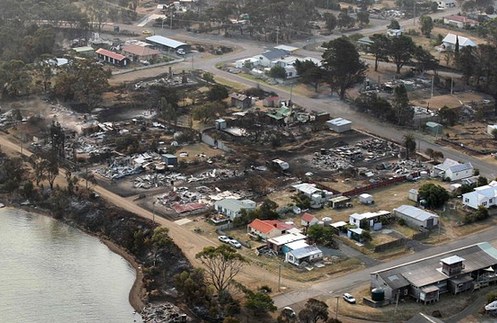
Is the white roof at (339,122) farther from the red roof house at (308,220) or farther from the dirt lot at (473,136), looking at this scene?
the red roof house at (308,220)

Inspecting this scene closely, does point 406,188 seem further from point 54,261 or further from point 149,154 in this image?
point 54,261

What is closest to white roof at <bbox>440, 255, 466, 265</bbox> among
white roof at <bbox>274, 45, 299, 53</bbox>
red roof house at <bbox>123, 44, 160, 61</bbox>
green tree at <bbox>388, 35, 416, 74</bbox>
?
green tree at <bbox>388, 35, 416, 74</bbox>

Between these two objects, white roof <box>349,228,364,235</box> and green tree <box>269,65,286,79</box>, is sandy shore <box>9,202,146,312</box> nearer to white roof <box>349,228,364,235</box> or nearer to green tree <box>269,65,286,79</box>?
white roof <box>349,228,364,235</box>

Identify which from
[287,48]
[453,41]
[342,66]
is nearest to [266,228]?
[342,66]

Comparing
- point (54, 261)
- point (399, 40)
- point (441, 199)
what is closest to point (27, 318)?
point (54, 261)

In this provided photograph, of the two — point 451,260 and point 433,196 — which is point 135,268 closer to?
point 451,260

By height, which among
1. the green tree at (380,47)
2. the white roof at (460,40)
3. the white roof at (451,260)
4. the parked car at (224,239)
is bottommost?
the parked car at (224,239)

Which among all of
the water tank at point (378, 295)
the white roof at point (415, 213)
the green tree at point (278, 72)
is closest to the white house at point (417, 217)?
the white roof at point (415, 213)
